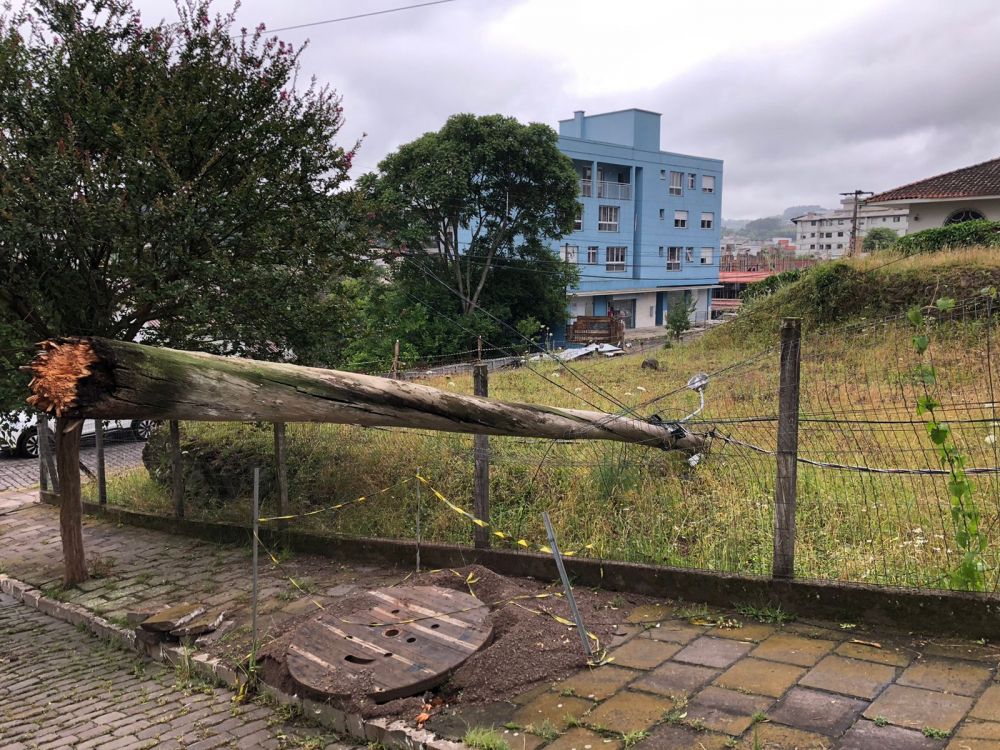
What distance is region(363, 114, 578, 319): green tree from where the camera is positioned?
29.6 meters

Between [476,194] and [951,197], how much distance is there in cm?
1675

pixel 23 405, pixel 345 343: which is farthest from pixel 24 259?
pixel 345 343

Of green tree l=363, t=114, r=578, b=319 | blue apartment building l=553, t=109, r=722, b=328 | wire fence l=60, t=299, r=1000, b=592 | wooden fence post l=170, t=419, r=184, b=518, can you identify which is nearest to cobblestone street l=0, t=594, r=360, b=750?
wire fence l=60, t=299, r=1000, b=592

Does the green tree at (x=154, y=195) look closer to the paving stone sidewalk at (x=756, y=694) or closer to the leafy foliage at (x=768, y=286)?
the paving stone sidewalk at (x=756, y=694)

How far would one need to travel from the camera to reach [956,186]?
2594 cm

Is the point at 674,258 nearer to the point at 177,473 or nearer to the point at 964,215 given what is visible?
the point at 964,215

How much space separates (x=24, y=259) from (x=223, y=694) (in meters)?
4.26

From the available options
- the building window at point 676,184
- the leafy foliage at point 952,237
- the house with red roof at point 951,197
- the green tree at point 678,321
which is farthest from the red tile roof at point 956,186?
the building window at point 676,184

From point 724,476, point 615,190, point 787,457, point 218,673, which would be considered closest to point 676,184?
point 615,190

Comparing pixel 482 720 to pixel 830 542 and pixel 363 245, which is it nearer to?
pixel 830 542

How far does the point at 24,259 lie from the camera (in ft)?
22.0

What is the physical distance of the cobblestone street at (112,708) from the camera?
14.1 ft

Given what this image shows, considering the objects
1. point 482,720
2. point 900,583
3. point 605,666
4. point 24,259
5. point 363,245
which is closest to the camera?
point 482,720

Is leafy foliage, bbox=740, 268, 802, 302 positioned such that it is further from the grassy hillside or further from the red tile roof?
the grassy hillside
